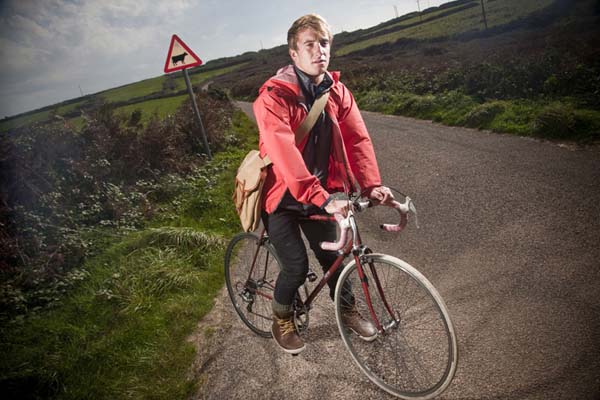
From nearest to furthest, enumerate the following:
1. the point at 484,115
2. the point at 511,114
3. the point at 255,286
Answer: the point at 255,286 < the point at 511,114 < the point at 484,115

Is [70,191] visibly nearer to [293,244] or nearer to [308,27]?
[293,244]

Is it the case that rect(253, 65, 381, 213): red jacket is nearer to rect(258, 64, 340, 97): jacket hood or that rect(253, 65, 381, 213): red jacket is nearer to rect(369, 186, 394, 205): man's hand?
rect(258, 64, 340, 97): jacket hood

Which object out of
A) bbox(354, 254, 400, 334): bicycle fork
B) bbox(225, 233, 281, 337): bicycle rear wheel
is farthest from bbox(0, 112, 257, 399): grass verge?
bbox(354, 254, 400, 334): bicycle fork

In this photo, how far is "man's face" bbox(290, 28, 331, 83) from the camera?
80.0 inches

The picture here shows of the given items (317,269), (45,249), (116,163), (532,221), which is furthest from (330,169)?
(116,163)

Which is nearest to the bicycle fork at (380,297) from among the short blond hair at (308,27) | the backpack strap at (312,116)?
the backpack strap at (312,116)

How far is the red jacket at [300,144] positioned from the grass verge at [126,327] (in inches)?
75.4

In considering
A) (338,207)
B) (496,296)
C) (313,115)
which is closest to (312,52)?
(313,115)

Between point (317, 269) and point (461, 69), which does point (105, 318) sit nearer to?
point (317, 269)

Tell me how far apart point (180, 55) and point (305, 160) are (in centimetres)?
647

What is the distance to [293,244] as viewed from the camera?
2.34 m

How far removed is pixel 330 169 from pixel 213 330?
2.14 meters

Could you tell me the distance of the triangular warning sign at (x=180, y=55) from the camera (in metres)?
7.26

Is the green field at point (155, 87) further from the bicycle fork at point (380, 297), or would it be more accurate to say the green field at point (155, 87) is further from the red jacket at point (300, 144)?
the bicycle fork at point (380, 297)
